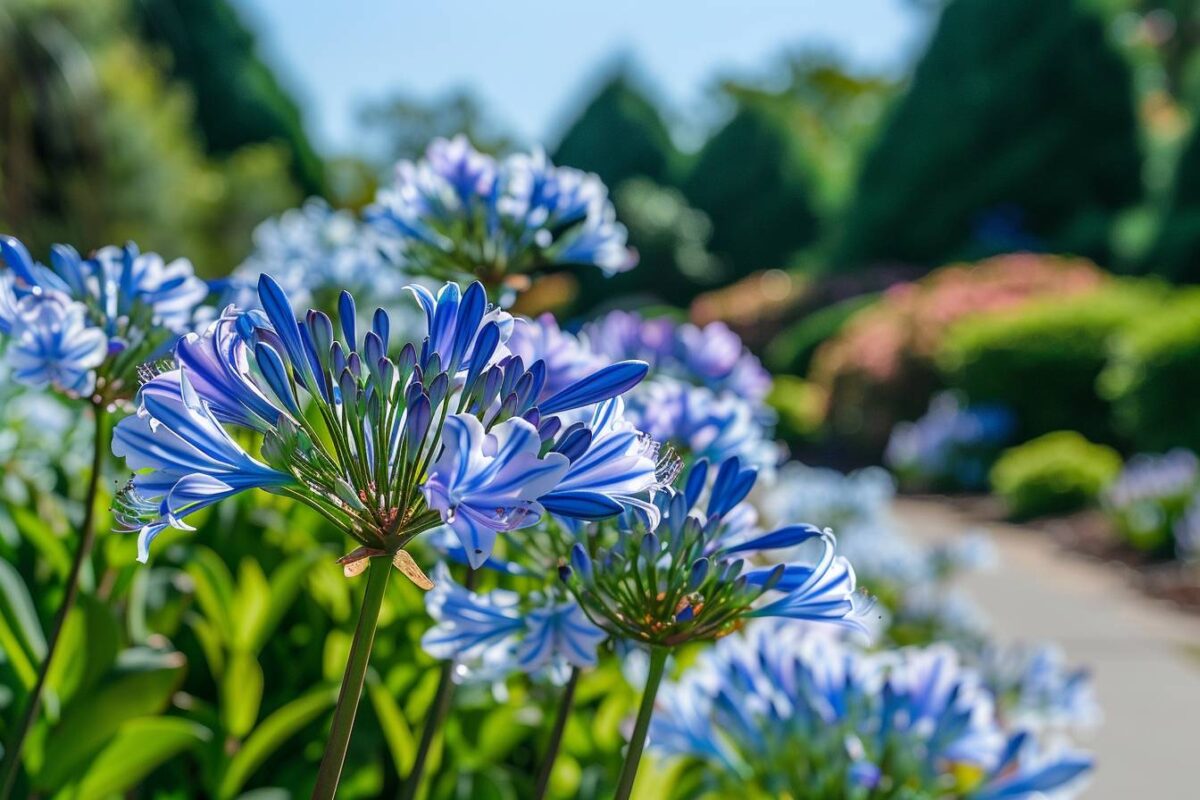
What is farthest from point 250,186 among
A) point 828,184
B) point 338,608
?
point 338,608

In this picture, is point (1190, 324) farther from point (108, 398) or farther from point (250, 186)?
point (250, 186)

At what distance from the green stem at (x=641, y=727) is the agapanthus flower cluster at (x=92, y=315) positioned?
58 centimetres

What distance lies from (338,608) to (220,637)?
220mm

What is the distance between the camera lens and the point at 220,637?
66.9 inches

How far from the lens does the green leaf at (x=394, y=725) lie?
152cm

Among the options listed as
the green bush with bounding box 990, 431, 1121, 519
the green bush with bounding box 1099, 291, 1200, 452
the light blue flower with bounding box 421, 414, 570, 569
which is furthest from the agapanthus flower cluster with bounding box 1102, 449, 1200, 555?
the light blue flower with bounding box 421, 414, 570, 569

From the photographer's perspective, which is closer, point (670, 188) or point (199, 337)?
point (199, 337)

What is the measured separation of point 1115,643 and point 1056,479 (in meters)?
4.56

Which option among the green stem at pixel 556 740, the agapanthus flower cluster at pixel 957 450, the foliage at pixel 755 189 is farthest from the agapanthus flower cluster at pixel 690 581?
the foliage at pixel 755 189

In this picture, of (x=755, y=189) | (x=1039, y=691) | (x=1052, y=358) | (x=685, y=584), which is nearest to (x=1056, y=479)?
(x=1052, y=358)

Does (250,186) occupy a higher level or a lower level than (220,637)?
higher

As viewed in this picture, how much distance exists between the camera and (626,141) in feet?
94.0

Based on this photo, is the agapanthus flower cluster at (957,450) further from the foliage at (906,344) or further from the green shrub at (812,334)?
the green shrub at (812,334)

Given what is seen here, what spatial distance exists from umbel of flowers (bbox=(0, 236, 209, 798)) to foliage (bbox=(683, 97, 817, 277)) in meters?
26.8
